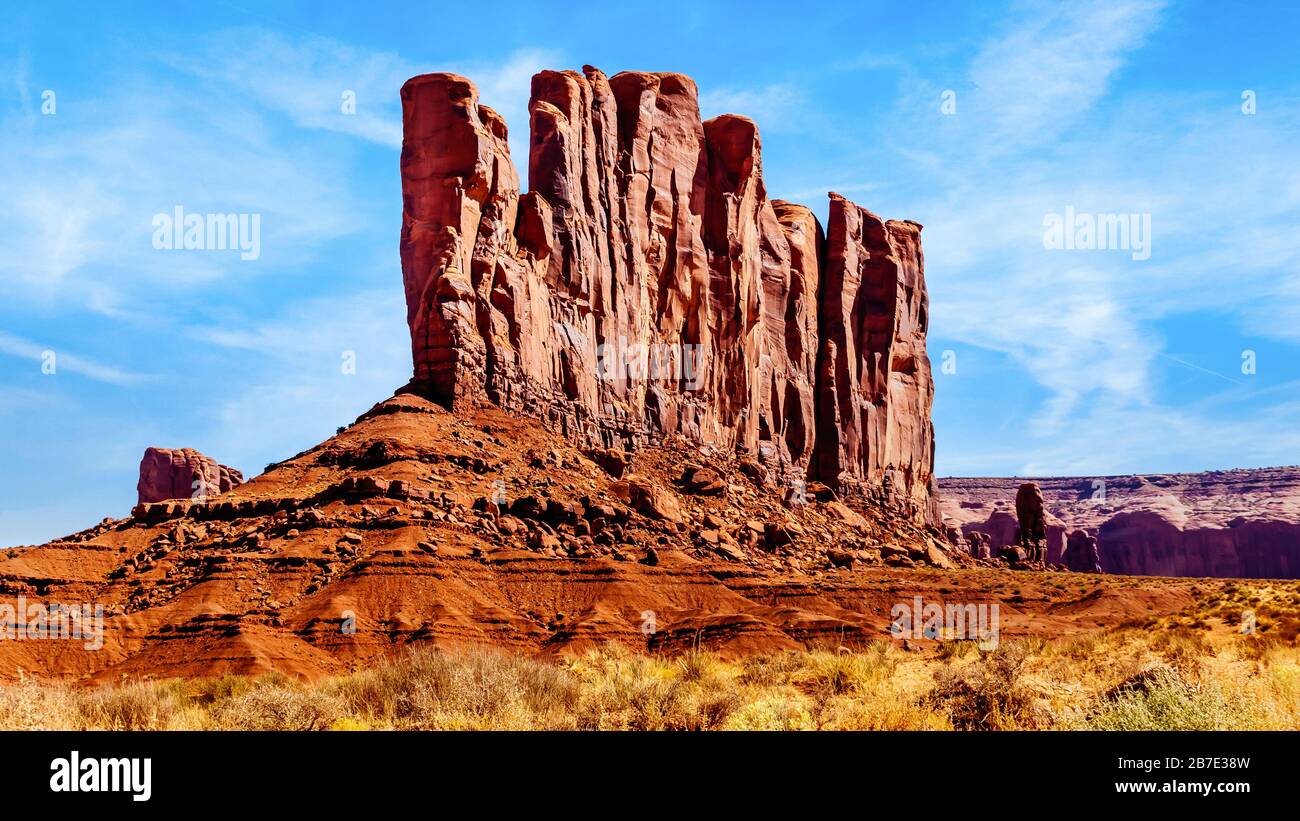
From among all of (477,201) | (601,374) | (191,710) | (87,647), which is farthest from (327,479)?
(191,710)

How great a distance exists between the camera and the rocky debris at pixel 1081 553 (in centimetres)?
13488

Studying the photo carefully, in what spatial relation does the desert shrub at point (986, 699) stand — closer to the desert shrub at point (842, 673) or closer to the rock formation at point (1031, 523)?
the desert shrub at point (842, 673)

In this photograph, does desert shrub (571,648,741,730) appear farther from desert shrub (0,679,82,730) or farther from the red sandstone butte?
the red sandstone butte

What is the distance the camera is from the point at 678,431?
7356 centimetres

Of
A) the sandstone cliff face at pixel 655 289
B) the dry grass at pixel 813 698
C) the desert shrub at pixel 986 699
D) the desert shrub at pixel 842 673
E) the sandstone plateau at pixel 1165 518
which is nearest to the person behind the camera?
the dry grass at pixel 813 698

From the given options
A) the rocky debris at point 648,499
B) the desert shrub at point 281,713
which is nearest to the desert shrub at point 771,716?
the desert shrub at point 281,713

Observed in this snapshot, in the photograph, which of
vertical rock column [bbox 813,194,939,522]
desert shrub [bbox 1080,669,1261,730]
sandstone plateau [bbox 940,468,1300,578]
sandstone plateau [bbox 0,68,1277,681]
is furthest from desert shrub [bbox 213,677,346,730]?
sandstone plateau [bbox 940,468,1300,578]

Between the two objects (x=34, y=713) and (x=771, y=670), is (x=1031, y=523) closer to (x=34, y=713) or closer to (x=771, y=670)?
(x=771, y=670)

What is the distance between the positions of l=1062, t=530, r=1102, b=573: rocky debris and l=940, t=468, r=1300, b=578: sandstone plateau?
0.50 metres

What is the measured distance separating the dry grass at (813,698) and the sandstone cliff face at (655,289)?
33893 mm

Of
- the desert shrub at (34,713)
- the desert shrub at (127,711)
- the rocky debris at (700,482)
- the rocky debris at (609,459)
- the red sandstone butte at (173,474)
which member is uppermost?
the red sandstone butte at (173,474)

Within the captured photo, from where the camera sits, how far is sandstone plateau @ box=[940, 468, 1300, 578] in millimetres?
144250

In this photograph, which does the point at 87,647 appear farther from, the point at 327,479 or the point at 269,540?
the point at 327,479

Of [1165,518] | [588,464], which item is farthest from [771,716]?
[1165,518]
